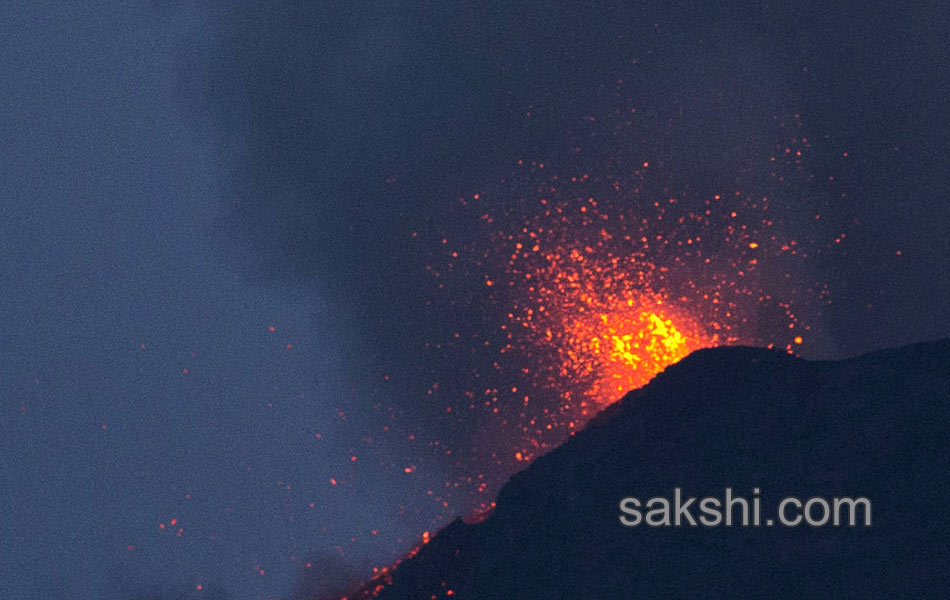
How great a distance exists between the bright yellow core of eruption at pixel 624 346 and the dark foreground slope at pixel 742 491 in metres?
11.8

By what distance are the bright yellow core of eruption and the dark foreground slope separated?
466 inches

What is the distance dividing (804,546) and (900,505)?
1863 millimetres

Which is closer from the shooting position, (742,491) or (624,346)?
(742,491)

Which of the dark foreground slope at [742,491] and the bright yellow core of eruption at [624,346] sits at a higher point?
the bright yellow core of eruption at [624,346]

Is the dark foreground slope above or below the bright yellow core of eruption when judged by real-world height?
below

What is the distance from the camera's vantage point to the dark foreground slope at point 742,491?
16.8 m

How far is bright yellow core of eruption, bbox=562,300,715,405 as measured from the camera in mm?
32000

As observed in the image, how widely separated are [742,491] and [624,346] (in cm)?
1462

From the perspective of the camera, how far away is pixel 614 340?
33.4 m

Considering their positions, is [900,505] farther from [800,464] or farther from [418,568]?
[418,568]

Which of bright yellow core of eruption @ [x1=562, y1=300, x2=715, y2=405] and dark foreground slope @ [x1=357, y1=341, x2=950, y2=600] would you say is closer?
dark foreground slope @ [x1=357, y1=341, x2=950, y2=600]

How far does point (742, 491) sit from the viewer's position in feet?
59.6

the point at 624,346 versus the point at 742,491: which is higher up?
the point at 624,346

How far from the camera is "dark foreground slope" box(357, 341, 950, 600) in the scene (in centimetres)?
1684
